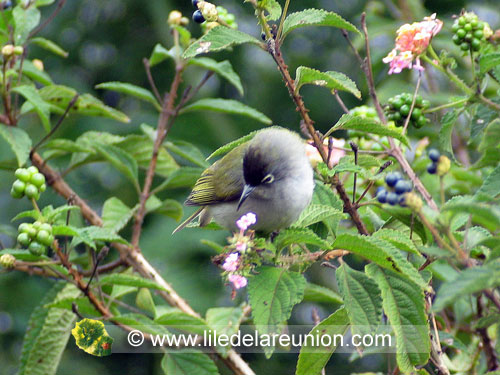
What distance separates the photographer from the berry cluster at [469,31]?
2.58 metres

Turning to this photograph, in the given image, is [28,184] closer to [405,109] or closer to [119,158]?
[119,158]

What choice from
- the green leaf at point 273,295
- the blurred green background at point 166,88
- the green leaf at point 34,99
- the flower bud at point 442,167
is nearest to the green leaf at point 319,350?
the green leaf at point 273,295

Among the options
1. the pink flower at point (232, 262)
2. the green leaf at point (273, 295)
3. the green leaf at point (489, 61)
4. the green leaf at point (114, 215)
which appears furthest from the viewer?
the green leaf at point (114, 215)

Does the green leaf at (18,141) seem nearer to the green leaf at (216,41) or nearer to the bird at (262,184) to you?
the bird at (262,184)

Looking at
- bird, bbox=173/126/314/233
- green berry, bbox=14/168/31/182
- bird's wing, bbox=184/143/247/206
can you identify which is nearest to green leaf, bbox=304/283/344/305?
bird, bbox=173/126/314/233

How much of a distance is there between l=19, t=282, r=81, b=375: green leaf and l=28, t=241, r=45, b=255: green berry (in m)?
0.58

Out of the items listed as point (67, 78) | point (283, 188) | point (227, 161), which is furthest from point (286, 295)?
point (67, 78)

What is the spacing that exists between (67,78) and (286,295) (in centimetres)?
403

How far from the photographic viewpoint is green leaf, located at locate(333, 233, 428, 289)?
1813mm

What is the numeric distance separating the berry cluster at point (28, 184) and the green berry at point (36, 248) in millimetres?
193

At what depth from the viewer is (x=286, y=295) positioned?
1.92 metres

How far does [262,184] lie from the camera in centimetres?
299

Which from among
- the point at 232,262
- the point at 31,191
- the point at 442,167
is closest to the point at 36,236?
the point at 31,191

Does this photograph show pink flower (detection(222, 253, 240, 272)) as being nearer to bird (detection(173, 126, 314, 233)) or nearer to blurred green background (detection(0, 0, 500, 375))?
bird (detection(173, 126, 314, 233))
